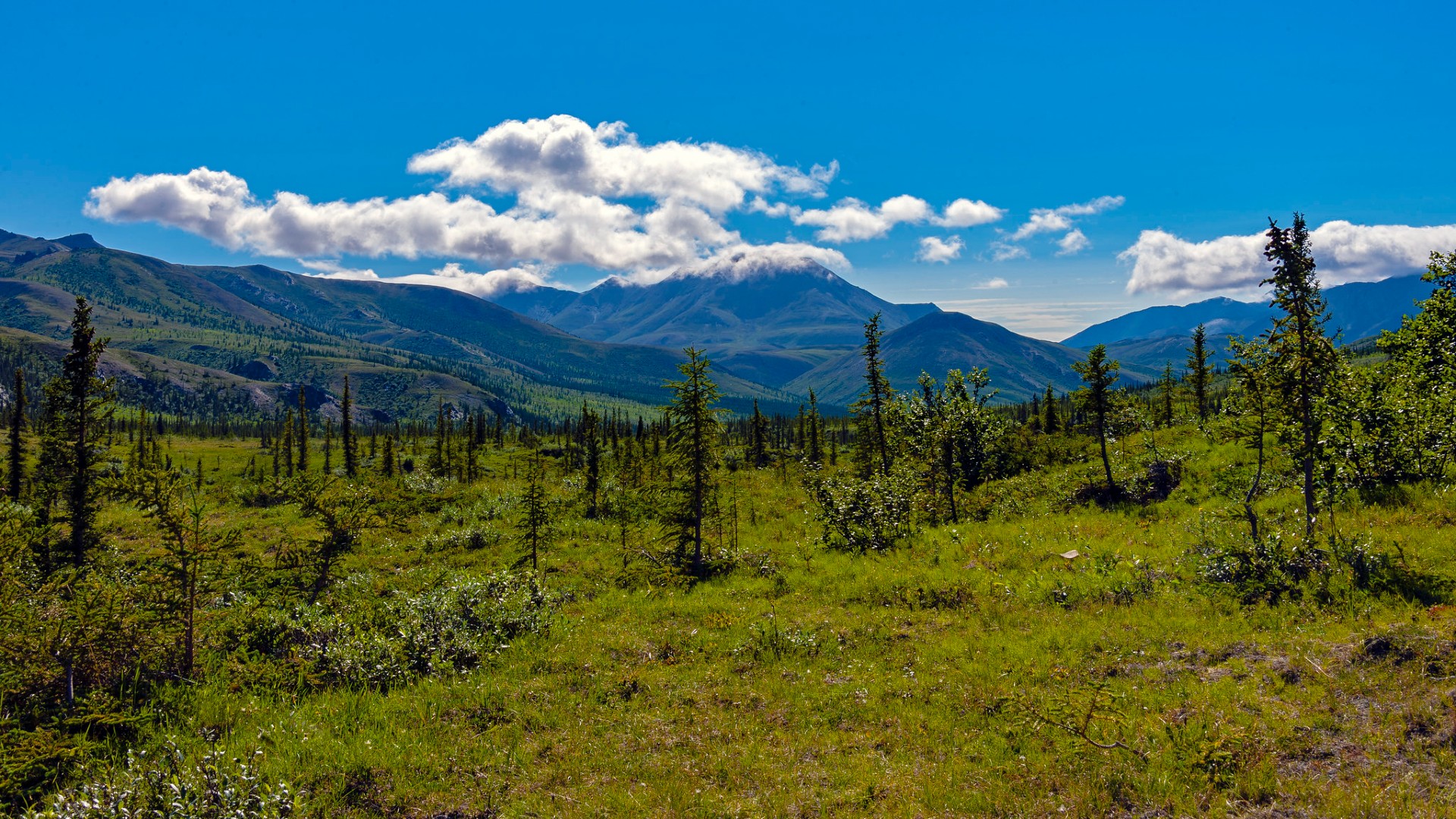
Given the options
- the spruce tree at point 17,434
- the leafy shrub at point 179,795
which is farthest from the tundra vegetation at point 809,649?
the spruce tree at point 17,434

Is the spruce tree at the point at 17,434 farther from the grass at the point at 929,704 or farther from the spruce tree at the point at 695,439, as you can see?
the spruce tree at the point at 695,439

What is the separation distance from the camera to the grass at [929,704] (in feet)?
28.6

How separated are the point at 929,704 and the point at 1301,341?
1444cm

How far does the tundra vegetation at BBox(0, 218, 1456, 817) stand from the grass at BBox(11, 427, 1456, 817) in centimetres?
7

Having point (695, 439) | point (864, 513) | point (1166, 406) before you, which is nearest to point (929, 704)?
point (695, 439)

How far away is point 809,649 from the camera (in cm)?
1480

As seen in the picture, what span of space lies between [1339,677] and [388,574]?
98.2ft

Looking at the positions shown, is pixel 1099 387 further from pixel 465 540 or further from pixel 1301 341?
pixel 465 540

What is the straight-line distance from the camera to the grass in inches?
343

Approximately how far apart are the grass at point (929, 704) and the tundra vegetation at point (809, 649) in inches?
2.8

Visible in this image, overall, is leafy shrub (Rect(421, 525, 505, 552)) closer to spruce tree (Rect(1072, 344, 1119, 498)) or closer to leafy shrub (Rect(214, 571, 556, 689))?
leafy shrub (Rect(214, 571, 556, 689))

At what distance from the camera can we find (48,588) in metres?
10.5

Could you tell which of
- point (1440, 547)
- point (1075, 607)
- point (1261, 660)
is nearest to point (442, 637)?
point (1075, 607)

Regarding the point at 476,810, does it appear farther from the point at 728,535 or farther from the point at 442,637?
the point at 728,535
